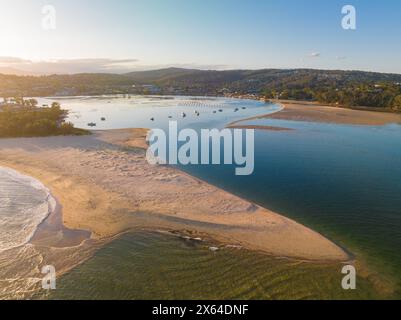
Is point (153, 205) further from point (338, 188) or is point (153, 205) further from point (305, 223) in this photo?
point (338, 188)

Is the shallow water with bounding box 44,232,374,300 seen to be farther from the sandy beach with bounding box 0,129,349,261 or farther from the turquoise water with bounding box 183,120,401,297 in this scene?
the turquoise water with bounding box 183,120,401,297

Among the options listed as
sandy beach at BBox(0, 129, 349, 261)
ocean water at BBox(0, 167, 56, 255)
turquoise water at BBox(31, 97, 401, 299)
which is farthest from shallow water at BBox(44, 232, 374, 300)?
ocean water at BBox(0, 167, 56, 255)

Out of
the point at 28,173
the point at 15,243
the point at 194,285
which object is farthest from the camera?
the point at 28,173

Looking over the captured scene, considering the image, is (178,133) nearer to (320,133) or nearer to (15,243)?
(320,133)

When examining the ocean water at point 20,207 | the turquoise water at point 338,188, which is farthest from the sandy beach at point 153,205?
the turquoise water at point 338,188

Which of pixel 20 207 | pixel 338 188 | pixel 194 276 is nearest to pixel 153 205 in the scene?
pixel 194 276

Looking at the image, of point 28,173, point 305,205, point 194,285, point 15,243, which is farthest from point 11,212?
point 305,205
